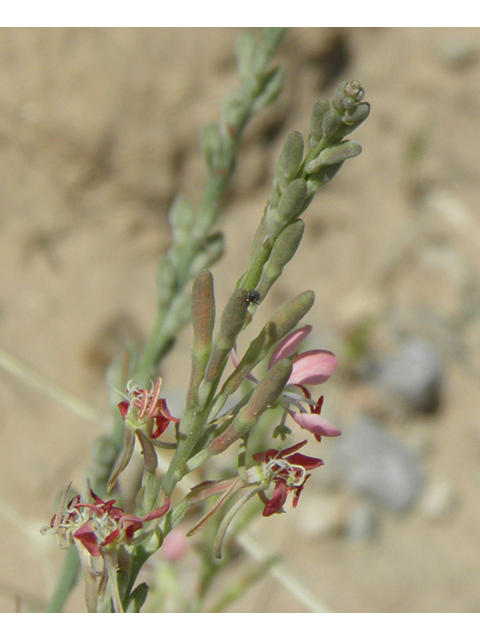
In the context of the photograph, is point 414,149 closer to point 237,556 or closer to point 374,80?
point 374,80

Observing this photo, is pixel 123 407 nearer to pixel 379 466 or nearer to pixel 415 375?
pixel 379 466

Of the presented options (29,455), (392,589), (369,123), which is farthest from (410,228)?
(29,455)

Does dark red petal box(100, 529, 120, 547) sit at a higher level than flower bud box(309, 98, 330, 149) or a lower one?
lower

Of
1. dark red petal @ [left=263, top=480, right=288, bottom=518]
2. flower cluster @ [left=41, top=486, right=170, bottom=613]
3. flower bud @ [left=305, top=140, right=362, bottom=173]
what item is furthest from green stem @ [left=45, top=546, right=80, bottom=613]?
flower bud @ [left=305, top=140, right=362, bottom=173]

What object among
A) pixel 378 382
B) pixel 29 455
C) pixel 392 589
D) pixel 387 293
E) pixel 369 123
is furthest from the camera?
pixel 369 123

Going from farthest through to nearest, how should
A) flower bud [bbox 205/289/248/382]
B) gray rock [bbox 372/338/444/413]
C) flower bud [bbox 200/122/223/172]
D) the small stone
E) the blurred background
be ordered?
gray rock [bbox 372/338/444/413] → the small stone → the blurred background → flower bud [bbox 200/122/223/172] → flower bud [bbox 205/289/248/382]

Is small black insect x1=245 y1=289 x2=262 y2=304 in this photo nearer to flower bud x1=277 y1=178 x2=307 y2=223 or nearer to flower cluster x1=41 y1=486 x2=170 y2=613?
flower bud x1=277 y1=178 x2=307 y2=223
